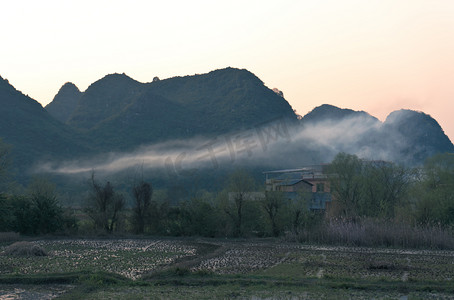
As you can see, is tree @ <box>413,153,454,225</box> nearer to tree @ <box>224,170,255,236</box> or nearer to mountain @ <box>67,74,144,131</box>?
tree @ <box>224,170,255,236</box>

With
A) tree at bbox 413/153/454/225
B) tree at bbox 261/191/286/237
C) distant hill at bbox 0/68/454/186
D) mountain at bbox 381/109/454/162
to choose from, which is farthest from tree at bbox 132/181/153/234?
mountain at bbox 381/109/454/162

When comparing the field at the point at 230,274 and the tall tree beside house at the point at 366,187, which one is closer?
the field at the point at 230,274

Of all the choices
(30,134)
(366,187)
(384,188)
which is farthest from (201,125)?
(366,187)

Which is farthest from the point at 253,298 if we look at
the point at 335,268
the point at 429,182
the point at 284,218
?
the point at 429,182

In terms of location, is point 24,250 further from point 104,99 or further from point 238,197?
point 104,99

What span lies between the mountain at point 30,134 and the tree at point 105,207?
48735 mm

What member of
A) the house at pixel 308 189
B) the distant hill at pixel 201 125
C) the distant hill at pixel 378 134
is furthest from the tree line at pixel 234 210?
the distant hill at pixel 378 134

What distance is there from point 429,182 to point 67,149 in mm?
80411

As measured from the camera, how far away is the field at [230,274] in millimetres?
15039

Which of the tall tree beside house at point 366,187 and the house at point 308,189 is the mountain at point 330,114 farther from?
the tall tree beside house at point 366,187

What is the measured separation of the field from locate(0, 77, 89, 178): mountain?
2591 inches

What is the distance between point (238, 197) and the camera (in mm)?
39875

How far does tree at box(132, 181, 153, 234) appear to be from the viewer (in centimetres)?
3953

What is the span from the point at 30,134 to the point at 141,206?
225 ft
